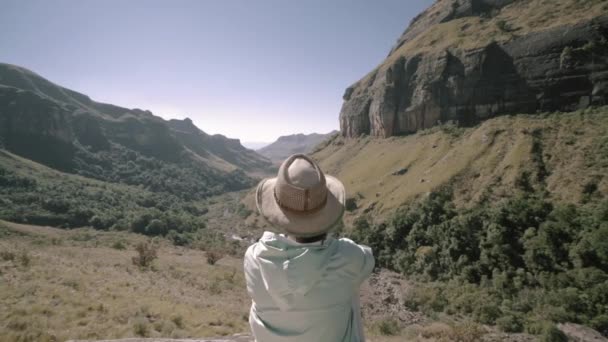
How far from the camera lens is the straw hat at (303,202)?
2.05 m

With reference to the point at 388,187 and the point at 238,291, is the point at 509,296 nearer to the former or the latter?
the point at 238,291

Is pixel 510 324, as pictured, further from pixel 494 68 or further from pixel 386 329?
pixel 494 68

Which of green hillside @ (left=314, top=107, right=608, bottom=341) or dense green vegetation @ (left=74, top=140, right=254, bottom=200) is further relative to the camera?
dense green vegetation @ (left=74, top=140, right=254, bottom=200)

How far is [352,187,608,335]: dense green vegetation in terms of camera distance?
20.8 meters

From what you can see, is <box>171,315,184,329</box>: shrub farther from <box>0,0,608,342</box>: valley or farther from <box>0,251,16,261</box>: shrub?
<box>0,251,16,261</box>: shrub

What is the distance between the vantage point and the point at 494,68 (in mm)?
56812

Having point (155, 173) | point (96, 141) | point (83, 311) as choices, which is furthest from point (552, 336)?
point (96, 141)

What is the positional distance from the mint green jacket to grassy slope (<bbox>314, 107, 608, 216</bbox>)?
1565 inches

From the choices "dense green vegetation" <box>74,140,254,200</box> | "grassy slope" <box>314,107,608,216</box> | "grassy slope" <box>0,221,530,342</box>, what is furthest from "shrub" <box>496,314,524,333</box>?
"dense green vegetation" <box>74,140,254,200</box>

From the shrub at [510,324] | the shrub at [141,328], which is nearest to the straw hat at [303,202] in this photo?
the shrub at [141,328]

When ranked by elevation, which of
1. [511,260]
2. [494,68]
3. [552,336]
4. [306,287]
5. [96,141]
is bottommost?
[511,260]

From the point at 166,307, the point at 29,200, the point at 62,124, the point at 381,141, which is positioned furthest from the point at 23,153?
the point at 166,307

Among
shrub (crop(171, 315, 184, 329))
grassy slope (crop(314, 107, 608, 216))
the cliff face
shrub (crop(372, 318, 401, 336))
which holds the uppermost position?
the cliff face

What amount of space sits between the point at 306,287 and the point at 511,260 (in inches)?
1310
